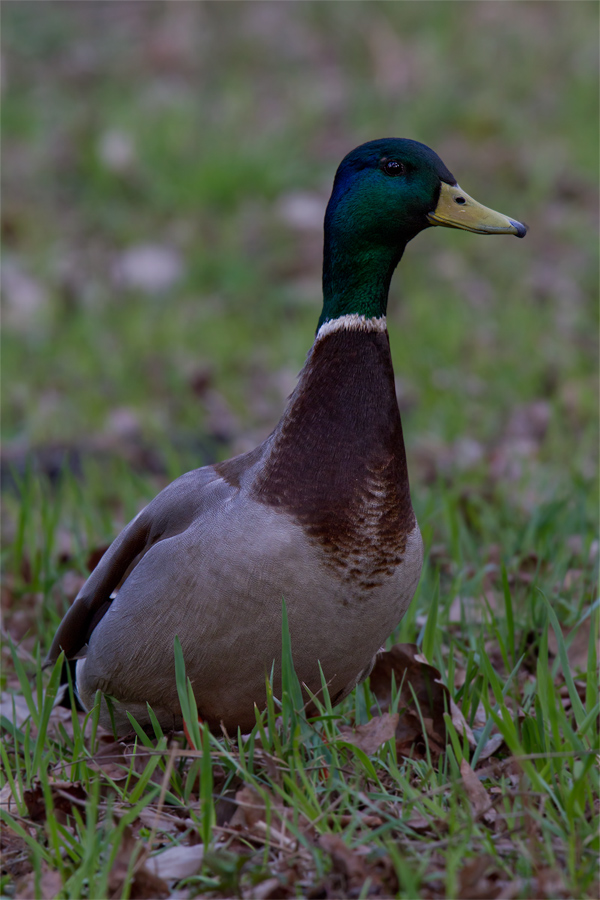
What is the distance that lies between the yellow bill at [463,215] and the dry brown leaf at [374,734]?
1173 millimetres

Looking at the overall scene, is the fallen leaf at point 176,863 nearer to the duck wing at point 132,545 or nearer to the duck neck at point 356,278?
the duck wing at point 132,545

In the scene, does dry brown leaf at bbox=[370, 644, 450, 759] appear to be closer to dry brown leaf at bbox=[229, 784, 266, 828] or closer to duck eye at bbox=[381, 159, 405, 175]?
dry brown leaf at bbox=[229, 784, 266, 828]

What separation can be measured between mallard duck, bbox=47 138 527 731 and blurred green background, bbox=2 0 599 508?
1584mm

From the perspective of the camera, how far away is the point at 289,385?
5.75m

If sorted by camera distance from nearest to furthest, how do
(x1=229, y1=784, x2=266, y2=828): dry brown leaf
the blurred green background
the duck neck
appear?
1. (x1=229, y1=784, x2=266, y2=828): dry brown leaf
2. the duck neck
3. the blurred green background

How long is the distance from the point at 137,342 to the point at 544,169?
3439 mm

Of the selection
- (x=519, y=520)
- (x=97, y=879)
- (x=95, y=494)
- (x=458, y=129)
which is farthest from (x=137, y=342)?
(x=97, y=879)

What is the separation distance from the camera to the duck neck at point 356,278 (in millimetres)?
2648

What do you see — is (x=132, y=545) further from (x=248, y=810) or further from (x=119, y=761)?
(x=248, y=810)

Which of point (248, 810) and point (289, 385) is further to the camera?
point (289, 385)

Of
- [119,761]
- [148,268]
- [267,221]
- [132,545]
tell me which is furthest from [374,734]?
[267,221]

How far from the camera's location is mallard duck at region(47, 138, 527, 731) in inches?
94.2

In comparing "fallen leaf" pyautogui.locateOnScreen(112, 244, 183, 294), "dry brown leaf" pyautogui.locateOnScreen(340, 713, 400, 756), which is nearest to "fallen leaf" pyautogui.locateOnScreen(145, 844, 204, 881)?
"dry brown leaf" pyautogui.locateOnScreen(340, 713, 400, 756)

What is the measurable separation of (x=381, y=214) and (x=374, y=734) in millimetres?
1213
